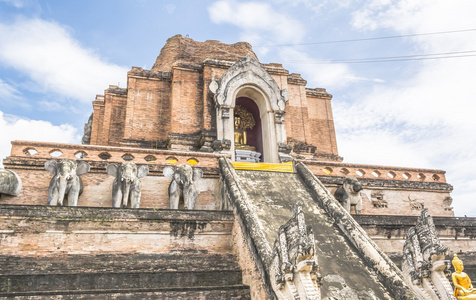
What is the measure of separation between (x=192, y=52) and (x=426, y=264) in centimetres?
1397

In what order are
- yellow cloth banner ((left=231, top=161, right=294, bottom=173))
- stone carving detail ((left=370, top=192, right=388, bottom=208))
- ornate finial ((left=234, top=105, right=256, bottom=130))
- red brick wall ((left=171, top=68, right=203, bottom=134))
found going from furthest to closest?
ornate finial ((left=234, top=105, right=256, bottom=130)) < red brick wall ((left=171, top=68, right=203, bottom=134)) < stone carving detail ((left=370, top=192, right=388, bottom=208)) < yellow cloth banner ((left=231, top=161, right=294, bottom=173))

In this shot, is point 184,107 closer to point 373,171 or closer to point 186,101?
point 186,101

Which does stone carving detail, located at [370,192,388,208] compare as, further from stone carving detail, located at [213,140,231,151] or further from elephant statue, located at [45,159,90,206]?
elephant statue, located at [45,159,90,206]

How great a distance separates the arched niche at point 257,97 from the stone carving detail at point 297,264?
8581 millimetres

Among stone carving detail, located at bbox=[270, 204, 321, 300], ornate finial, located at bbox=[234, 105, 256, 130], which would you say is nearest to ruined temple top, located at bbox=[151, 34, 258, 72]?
ornate finial, located at bbox=[234, 105, 256, 130]

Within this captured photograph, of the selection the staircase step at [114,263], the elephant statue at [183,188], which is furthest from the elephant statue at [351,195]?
the staircase step at [114,263]

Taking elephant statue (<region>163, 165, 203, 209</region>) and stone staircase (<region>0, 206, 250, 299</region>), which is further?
elephant statue (<region>163, 165, 203, 209</region>)

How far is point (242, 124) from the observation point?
56.3 feet

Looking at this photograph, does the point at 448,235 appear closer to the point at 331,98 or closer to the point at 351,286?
the point at 351,286

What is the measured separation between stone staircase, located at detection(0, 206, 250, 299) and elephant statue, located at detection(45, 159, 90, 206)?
1.65m

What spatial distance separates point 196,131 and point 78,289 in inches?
359

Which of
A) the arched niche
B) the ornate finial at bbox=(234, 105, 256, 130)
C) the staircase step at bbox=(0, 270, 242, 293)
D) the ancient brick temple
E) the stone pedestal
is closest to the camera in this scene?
the staircase step at bbox=(0, 270, 242, 293)

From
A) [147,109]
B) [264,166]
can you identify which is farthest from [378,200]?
[147,109]

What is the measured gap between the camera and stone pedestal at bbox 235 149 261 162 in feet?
52.0
